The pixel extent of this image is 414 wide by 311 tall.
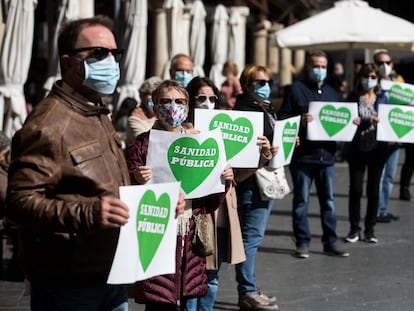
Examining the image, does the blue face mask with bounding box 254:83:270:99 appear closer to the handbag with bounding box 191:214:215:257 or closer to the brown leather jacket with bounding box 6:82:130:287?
the handbag with bounding box 191:214:215:257

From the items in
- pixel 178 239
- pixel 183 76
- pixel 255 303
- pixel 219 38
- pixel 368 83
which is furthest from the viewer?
pixel 219 38

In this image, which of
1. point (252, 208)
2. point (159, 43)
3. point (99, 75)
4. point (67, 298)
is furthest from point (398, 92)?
point (159, 43)

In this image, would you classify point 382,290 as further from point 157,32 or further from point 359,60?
point 359,60

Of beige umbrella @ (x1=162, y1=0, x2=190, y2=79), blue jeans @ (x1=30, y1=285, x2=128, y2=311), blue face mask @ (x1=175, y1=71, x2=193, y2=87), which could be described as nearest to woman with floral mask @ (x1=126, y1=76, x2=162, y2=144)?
blue face mask @ (x1=175, y1=71, x2=193, y2=87)

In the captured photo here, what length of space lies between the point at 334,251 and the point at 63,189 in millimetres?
6177

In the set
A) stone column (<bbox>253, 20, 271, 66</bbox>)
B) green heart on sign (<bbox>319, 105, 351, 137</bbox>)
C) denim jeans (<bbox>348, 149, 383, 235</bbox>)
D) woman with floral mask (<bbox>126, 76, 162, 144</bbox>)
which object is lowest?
stone column (<bbox>253, 20, 271, 66</bbox>)

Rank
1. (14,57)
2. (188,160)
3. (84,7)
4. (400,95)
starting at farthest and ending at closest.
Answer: (84,7)
(400,95)
(14,57)
(188,160)

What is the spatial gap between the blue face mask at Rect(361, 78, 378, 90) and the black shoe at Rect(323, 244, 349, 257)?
1772 millimetres

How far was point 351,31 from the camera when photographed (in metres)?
15.3

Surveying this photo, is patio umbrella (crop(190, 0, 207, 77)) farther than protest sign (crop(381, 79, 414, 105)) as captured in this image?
Yes

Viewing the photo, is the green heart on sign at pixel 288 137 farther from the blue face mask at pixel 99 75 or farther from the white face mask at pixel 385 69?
the white face mask at pixel 385 69

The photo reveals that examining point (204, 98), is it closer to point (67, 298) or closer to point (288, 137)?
point (288, 137)

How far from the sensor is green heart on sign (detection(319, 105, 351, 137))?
9.23 m

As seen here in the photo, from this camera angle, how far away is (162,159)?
479 cm
